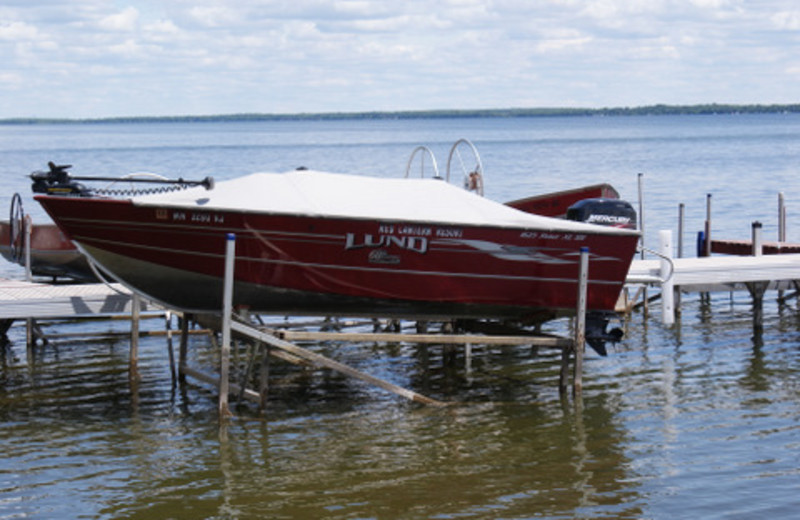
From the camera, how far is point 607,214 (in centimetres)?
1396

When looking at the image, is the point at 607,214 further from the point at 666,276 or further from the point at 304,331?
the point at 304,331

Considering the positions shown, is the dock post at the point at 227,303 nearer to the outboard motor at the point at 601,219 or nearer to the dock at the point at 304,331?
the dock at the point at 304,331

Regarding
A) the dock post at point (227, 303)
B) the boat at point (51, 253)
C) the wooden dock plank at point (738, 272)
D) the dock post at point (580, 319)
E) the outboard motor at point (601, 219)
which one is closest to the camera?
the dock post at point (227, 303)

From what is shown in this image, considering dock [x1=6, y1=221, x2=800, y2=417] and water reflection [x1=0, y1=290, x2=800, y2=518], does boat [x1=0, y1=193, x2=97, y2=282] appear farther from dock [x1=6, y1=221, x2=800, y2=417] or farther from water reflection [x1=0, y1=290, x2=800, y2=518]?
water reflection [x1=0, y1=290, x2=800, y2=518]

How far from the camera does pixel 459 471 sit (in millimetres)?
10664

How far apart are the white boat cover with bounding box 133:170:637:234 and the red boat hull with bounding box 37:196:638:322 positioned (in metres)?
0.09

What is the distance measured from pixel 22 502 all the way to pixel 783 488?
624cm

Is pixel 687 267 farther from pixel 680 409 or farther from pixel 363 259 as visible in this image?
pixel 363 259

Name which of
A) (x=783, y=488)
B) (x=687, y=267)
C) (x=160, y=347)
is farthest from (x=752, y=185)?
(x=783, y=488)

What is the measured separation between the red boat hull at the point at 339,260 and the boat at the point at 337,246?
13mm

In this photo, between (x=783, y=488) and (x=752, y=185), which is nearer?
(x=783, y=488)

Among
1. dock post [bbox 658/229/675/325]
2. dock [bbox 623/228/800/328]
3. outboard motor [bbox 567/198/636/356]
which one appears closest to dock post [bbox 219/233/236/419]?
A: outboard motor [bbox 567/198/636/356]

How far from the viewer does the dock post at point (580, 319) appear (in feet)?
41.7

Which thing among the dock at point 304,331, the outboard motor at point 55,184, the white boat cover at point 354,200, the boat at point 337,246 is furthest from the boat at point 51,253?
the white boat cover at point 354,200
